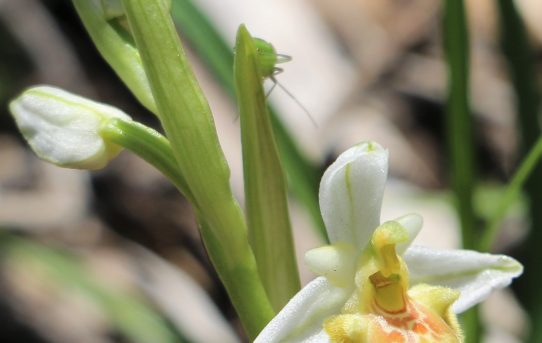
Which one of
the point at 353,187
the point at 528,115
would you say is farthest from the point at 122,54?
the point at 528,115

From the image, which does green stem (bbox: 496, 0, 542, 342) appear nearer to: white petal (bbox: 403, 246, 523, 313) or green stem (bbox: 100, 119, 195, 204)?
white petal (bbox: 403, 246, 523, 313)

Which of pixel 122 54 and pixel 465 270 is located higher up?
pixel 122 54

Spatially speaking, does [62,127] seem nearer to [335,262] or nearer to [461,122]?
[335,262]

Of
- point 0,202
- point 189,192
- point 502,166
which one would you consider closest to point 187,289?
point 0,202

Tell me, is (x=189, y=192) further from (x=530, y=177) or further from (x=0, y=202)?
(x=0, y=202)

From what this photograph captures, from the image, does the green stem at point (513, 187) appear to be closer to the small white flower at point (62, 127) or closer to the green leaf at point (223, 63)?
the green leaf at point (223, 63)

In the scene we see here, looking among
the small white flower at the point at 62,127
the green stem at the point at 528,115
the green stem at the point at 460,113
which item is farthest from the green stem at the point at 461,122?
the small white flower at the point at 62,127

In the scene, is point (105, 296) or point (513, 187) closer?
point (513, 187)

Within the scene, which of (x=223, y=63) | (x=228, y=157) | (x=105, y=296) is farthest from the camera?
(x=228, y=157)

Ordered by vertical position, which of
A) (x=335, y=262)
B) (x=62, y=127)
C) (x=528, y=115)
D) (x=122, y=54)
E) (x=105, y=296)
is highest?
(x=122, y=54)
